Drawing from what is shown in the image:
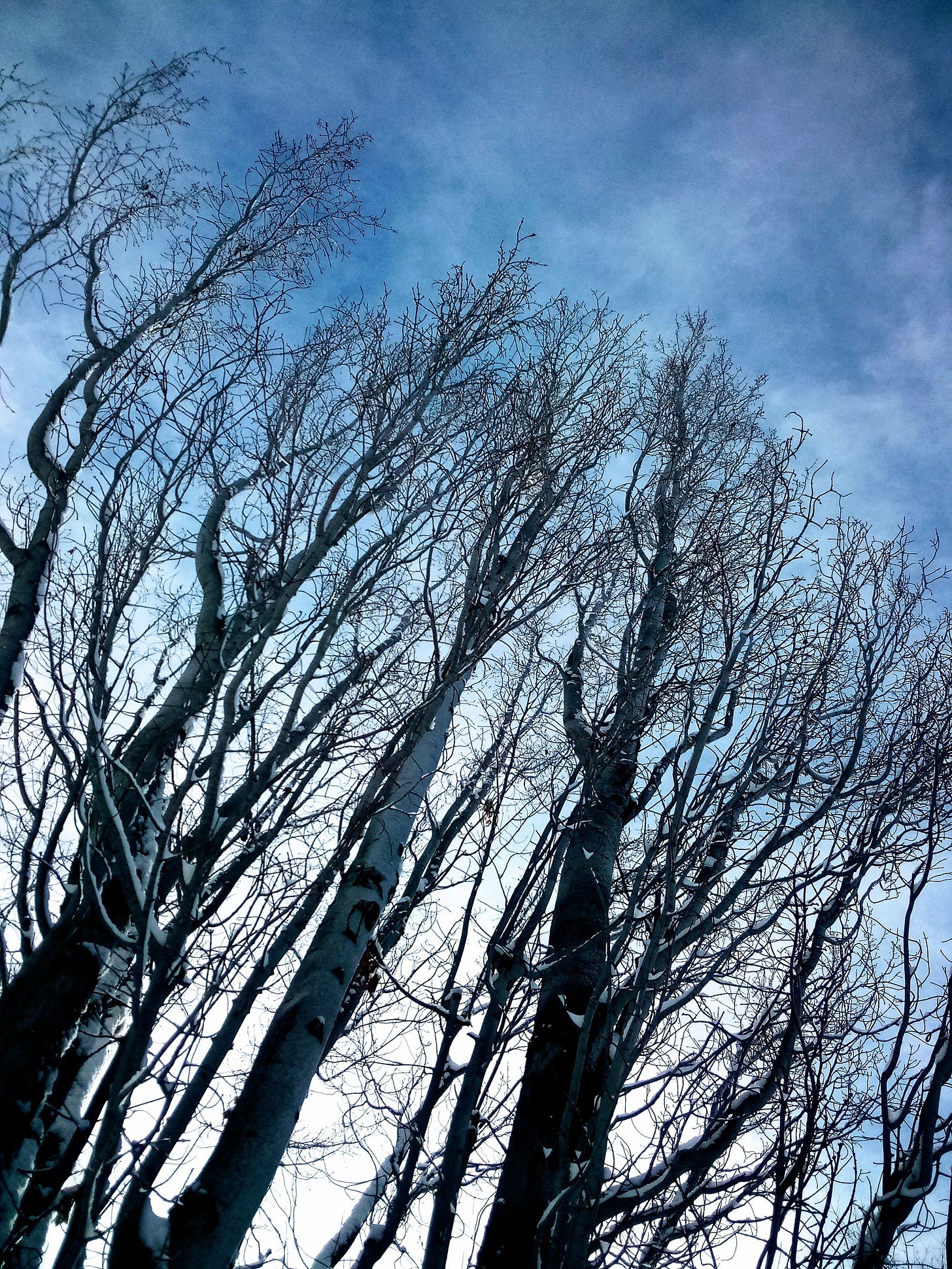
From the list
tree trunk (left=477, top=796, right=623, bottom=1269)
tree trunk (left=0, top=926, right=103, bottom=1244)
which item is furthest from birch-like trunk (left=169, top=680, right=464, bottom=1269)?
tree trunk (left=0, top=926, right=103, bottom=1244)

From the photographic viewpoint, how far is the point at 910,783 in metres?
2.80

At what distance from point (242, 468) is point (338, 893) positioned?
2323 mm

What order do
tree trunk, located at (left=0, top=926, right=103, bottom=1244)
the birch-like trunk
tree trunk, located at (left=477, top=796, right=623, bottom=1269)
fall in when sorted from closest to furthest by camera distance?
the birch-like trunk
tree trunk, located at (left=477, top=796, right=623, bottom=1269)
tree trunk, located at (left=0, top=926, right=103, bottom=1244)

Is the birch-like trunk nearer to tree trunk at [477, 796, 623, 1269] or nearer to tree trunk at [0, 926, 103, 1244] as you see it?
tree trunk at [477, 796, 623, 1269]

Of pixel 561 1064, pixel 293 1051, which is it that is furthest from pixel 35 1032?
pixel 561 1064

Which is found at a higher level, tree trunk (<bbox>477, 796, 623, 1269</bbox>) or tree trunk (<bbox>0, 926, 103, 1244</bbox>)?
tree trunk (<bbox>477, 796, 623, 1269</bbox>)

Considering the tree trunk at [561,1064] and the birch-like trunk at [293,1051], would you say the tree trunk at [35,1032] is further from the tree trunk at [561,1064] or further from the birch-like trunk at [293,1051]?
the tree trunk at [561,1064]

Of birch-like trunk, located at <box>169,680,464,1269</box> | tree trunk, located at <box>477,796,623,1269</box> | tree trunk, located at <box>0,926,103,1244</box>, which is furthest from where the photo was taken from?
tree trunk, located at <box>0,926,103,1244</box>

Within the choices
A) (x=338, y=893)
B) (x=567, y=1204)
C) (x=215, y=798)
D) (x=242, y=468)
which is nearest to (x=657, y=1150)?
(x=567, y=1204)

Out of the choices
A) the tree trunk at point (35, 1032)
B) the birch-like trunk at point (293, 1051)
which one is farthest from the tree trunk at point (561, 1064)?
the tree trunk at point (35, 1032)

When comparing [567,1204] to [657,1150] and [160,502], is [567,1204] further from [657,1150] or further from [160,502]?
[160,502]

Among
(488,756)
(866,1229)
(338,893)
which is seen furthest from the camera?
(488,756)

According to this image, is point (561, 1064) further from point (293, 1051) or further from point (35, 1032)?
point (35, 1032)

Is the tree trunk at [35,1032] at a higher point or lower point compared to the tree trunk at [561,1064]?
lower
